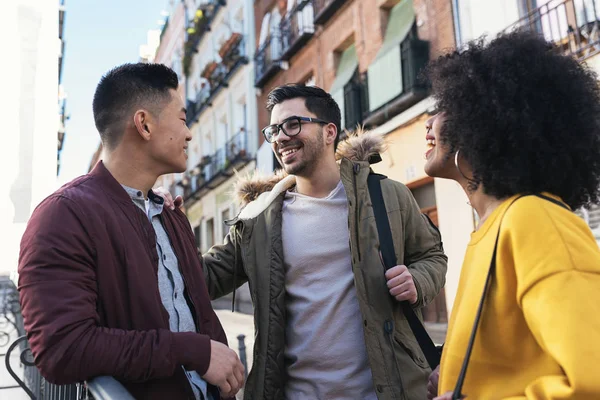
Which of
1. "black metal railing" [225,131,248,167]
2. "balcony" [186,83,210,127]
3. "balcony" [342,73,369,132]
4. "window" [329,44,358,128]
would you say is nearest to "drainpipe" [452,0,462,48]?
"balcony" [342,73,369,132]

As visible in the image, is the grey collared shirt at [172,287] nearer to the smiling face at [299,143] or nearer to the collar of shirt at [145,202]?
the collar of shirt at [145,202]

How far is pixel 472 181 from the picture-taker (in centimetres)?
158

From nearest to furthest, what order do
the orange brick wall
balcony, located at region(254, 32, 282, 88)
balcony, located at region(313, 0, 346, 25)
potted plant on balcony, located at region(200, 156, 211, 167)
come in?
1. the orange brick wall
2. balcony, located at region(313, 0, 346, 25)
3. balcony, located at region(254, 32, 282, 88)
4. potted plant on balcony, located at region(200, 156, 211, 167)

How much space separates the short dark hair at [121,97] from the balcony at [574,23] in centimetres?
622

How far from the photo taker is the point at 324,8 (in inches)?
552

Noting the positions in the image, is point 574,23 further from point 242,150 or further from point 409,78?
point 242,150

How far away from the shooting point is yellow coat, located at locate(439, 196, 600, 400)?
1.14 meters

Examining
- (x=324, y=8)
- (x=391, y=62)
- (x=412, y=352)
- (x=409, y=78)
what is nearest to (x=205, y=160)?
(x=324, y=8)

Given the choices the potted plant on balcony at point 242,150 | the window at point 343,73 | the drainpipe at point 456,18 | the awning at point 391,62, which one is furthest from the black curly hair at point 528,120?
the potted plant on balcony at point 242,150

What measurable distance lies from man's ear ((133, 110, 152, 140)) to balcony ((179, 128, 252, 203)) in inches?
599

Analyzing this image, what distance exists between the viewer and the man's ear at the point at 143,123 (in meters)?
2.07

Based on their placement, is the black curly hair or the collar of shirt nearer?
the black curly hair

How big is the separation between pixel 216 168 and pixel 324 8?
9944mm

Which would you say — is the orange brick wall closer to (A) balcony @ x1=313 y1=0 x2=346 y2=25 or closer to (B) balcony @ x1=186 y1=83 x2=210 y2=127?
(A) balcony @ x1=313 y1=0 x2=346 y2=25
